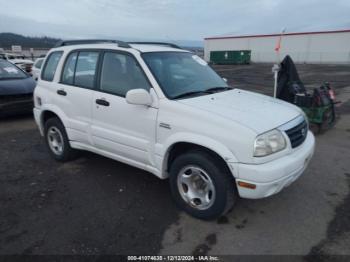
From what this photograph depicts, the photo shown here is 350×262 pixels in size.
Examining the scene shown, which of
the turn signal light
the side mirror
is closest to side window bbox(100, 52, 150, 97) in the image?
the side mirror

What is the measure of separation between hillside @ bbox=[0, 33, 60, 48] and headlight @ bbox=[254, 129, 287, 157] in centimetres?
4713

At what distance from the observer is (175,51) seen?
422 cm

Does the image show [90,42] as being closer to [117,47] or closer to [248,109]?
[117,47]

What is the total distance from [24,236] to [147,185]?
1.64 meters

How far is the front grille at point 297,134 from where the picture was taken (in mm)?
3061

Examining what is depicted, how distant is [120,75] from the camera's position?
3.79m

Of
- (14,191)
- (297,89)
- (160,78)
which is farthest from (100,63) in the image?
(297,89)

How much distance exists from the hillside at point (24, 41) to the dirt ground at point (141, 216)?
4514 centimetres

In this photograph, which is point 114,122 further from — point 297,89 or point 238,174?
point 297,89

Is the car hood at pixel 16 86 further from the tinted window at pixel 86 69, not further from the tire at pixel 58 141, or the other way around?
the tinted window at pixel 86 69

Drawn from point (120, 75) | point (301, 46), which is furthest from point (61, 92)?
point (301, 46)

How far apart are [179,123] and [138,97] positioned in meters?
0.55

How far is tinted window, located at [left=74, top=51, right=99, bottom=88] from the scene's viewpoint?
4.07 m

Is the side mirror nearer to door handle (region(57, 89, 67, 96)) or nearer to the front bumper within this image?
the front bumper
